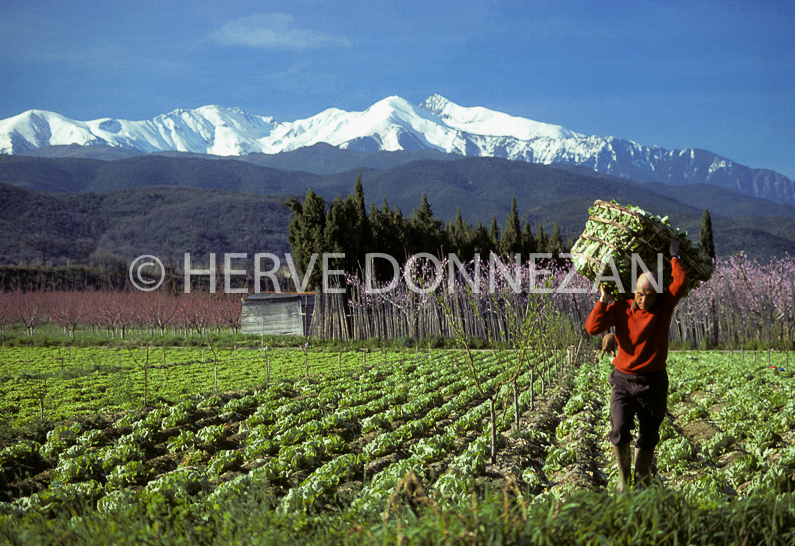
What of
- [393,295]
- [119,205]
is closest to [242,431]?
[393,295]

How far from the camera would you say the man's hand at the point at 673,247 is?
13.7 feet

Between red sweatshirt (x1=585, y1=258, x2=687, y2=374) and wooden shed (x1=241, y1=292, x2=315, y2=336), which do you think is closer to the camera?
red sweatshirt (x1=585, y1=258, x2=687, y2=374)

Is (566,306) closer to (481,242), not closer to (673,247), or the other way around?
(481,242)

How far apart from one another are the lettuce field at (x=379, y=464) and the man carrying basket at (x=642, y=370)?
0.55m

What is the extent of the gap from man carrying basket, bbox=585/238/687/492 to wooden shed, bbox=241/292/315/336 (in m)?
25.0

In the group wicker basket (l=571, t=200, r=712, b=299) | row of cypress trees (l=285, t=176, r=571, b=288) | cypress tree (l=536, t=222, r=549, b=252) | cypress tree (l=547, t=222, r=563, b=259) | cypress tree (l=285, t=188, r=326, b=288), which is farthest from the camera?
cypress tree (l=536, t=222, r=549, b=252)

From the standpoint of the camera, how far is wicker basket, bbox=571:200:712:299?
413 cm

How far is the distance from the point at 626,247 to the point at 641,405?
1320mm

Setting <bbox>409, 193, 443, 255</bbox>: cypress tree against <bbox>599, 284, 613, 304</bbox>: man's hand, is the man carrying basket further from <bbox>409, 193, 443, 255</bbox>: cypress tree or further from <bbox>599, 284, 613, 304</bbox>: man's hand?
<bbox>409, 193, 443, 255</bbox>: cypress tree

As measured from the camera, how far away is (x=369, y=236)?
102ft

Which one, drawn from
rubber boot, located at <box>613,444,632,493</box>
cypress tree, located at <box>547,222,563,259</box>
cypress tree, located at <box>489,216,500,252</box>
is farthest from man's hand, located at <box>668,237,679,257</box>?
cypress tree, located at <box>547,222,563,259</box>

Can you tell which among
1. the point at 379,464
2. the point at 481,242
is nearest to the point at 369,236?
the point at 481,242

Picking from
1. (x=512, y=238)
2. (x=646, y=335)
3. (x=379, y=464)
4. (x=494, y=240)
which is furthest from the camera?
(x=494, y=240)

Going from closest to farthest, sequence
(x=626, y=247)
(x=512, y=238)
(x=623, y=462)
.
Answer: (x=626, y=247) → (x=623, y=462) → (x=512, y=238)
